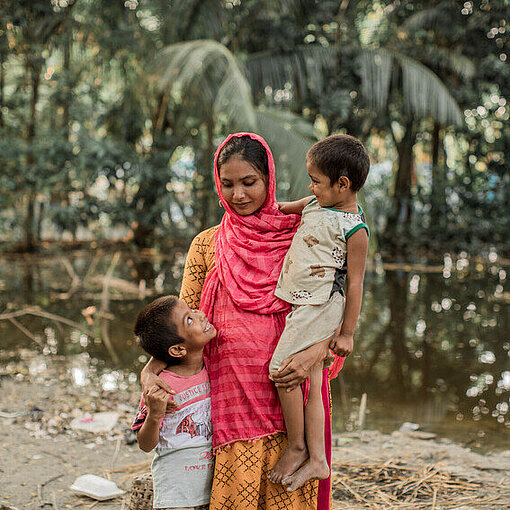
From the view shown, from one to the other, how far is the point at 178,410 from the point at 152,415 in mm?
114

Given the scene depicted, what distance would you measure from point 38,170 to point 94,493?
8.07 m

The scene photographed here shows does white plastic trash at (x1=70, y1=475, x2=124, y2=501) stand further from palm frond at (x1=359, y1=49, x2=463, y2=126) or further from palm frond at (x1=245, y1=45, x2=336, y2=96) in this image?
palm frond at (x1=359, y1=49, x2=463, y2=126)

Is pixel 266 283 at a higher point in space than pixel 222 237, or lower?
lower

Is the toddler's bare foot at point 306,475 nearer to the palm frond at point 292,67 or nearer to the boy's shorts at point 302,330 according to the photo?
the boy's shorts at point 302,330

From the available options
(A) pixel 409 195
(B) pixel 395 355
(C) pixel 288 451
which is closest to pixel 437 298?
(B) pixel 395 355

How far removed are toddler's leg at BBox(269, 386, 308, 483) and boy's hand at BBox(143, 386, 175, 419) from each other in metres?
0.34

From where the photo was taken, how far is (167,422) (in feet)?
6.32

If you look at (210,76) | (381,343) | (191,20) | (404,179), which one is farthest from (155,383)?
(404,179)

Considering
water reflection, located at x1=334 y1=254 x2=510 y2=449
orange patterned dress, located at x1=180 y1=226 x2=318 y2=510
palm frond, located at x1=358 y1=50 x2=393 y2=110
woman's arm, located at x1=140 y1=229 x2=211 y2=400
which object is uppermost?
palm frond, located at x1=358 y1=50 x2=393 y2=110

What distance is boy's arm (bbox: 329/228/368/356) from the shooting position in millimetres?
1908

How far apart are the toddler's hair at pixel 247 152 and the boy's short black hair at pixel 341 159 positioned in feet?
0.50

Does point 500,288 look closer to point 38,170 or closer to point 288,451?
point 38,170

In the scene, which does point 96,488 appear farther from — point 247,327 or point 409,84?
point 409,84

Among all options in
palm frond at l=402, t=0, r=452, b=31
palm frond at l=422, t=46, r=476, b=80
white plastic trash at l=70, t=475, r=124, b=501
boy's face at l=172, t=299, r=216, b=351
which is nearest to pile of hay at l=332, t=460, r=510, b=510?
white plastic trash at l=70, t=475, r=124, b=501
